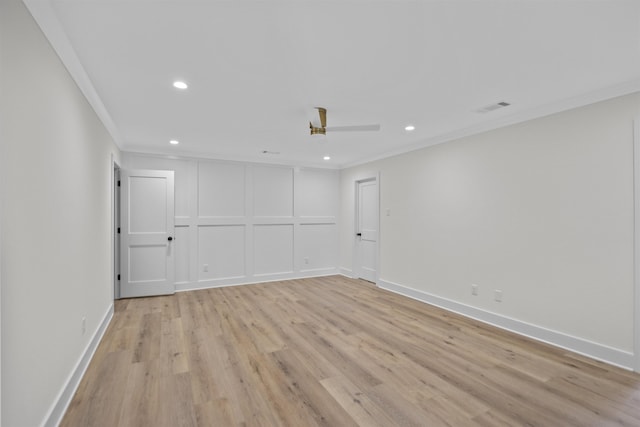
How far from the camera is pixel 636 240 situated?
2.48 meters

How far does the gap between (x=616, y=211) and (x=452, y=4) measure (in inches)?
93.5

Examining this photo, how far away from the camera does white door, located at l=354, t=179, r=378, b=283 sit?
229 inches

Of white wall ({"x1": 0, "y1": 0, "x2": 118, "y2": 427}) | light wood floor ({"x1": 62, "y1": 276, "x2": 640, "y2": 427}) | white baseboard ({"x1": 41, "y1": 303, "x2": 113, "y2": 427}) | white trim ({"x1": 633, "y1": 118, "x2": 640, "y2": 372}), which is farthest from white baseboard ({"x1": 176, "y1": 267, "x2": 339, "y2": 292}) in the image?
white trim ({"x1": 633, "y1": 118, "x2": 640, "y2": 372})

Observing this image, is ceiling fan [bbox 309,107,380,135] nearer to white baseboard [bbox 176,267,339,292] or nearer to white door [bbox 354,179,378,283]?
white door [bbox 354,179,378,283]

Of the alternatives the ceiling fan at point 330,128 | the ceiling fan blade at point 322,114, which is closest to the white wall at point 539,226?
the ceiling fan at point 330,128

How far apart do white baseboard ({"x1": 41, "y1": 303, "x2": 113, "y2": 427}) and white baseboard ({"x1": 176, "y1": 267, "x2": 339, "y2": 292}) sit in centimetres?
207

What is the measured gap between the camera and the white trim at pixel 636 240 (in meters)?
2.46

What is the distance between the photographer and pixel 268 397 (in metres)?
2.13

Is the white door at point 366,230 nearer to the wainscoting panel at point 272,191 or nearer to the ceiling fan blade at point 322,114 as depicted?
the wainscoting panel at point 272,191

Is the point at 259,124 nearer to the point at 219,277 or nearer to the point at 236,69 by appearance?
the point at 236,69

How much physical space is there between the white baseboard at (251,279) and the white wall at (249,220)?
→ 0.02m

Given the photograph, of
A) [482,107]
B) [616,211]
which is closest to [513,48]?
[482,107]

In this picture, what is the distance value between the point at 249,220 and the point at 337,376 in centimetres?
384

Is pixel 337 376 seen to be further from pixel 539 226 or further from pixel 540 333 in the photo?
pixel 539 226
